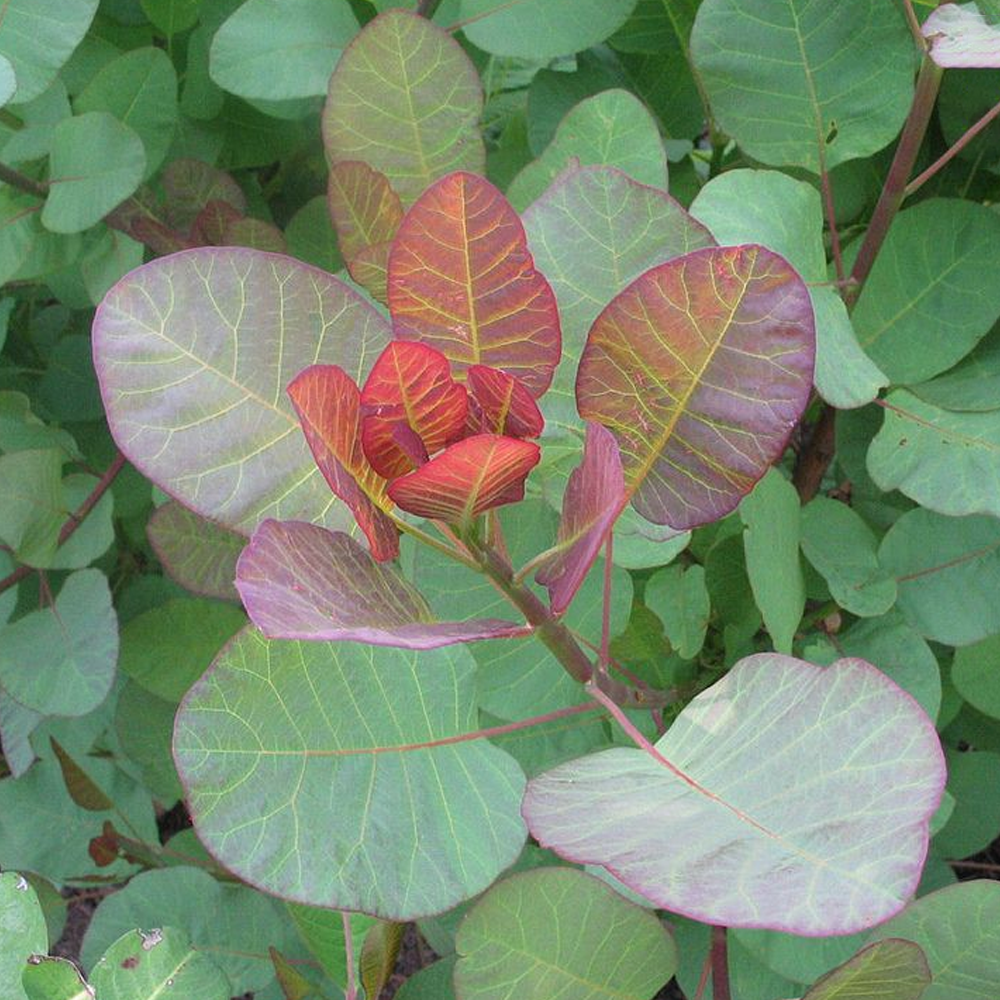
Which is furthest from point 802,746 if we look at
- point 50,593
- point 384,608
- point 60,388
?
point 60,388

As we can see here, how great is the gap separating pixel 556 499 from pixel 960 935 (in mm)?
304

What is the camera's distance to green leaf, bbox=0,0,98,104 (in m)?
0.86

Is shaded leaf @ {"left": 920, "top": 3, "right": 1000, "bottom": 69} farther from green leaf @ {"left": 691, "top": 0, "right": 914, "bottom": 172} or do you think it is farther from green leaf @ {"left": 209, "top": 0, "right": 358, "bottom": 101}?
green leaf @ {"left": 209, "top": 0, "right": 358, "bottom": 101}

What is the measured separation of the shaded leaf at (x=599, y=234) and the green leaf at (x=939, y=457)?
0.76ft

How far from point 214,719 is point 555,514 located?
301 millimetres

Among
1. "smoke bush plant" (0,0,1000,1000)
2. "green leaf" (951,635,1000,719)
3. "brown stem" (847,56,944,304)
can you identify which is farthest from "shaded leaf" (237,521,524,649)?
"green leaf" (951,635,1000,719)

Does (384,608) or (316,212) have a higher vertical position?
(384,608)

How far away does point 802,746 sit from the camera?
0.49 meters

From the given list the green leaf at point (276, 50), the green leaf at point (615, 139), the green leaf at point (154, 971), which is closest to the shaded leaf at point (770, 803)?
the green leaf at point (154, 971)

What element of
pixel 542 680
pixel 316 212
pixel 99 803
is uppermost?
pixel 316 212

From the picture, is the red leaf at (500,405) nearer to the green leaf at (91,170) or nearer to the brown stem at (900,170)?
the brown stem at (900,170)

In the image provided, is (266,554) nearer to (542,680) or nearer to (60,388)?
(542,680)

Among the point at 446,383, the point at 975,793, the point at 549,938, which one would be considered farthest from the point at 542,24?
the point at 975,793

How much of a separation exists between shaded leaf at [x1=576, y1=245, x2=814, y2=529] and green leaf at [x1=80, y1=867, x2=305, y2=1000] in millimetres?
632
